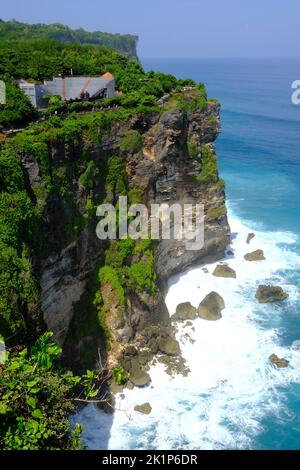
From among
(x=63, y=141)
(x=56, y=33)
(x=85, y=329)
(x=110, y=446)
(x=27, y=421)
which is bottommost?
(x=110, y=446)

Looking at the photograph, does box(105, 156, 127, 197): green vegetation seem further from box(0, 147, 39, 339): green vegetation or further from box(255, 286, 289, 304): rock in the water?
box(255, 286, 289, 304): rock in the water

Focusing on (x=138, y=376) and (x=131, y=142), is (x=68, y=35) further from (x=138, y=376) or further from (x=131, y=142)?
(x=138, y=376)

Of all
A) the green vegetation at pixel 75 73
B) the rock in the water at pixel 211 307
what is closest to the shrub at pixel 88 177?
the green vegetation at pixel 75 73

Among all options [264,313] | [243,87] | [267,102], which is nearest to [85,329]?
[264,313]

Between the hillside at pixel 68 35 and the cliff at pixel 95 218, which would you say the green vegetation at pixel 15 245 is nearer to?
the cliff at pixel 95 218

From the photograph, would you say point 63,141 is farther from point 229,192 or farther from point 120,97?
point 229,192

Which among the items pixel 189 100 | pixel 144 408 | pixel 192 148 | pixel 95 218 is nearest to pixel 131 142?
pixel 95 218
